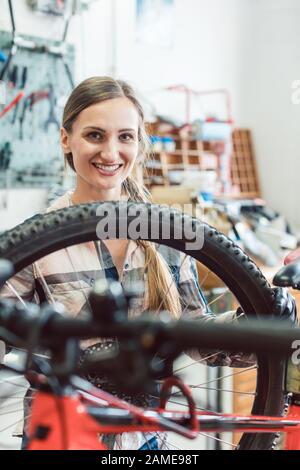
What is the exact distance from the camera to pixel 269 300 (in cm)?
50

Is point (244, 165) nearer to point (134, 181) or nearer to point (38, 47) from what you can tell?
point (38, 47)

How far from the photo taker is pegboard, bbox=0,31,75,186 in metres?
2.20

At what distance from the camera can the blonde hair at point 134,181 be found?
0.69 metres

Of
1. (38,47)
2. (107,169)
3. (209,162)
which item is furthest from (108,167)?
(209,162)

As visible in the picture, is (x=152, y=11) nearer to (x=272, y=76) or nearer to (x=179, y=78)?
(x=179, y=78)

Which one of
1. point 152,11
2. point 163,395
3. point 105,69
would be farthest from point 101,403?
point 152,11

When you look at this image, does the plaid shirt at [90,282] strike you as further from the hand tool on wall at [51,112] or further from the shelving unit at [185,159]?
the shelving unit at [185,159]

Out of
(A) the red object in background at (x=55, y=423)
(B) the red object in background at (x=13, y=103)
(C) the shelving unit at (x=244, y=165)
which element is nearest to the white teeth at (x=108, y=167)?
(A) the red object in background at (x=55, y=423)

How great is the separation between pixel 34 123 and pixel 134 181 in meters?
1.54

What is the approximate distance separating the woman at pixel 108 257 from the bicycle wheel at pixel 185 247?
77mm

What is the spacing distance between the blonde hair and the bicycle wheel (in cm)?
17

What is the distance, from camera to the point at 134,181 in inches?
34.1

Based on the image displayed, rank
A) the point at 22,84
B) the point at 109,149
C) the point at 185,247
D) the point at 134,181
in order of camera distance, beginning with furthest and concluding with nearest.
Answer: the point at 22,84, the point at 134,181, the point at 109,149, the point at 185,247
